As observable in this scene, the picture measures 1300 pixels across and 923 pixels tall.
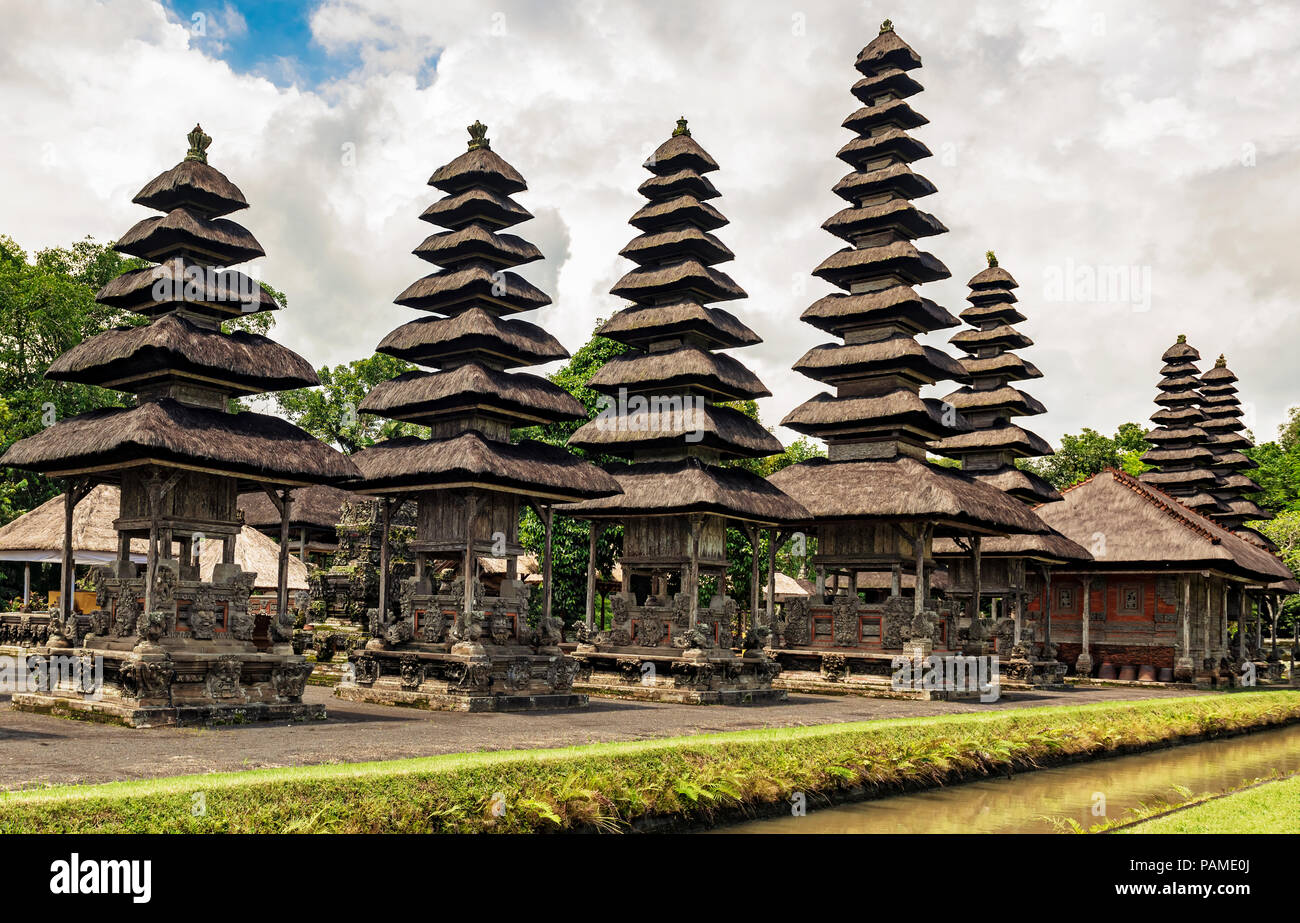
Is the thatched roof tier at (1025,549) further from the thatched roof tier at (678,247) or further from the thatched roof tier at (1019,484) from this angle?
the thatched roof tier at (678,247)

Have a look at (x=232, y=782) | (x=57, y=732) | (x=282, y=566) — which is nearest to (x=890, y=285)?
(x=282, y=566)

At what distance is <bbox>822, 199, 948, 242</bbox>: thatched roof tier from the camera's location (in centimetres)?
3566

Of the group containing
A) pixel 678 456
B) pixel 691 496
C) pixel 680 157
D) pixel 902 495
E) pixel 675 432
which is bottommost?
pixel 691 496

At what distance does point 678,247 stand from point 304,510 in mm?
20633

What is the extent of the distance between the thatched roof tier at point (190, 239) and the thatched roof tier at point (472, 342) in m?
4.63

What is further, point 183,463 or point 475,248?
point 475,248

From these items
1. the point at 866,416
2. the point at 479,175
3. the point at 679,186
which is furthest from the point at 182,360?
the point at 866,416

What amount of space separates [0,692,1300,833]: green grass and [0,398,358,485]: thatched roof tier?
8.22m

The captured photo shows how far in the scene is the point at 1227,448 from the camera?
62406 mm

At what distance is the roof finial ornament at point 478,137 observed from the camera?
26.9 m

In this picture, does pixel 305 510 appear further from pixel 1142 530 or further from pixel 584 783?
pixel 584 783

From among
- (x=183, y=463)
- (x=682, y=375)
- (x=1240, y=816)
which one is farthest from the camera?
(x=682, y=375)

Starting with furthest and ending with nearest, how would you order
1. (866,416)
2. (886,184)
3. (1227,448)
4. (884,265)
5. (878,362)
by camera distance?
1. (1227,448)
2. (886,184)
3. (884,265)
4. (878,362)
5. (866,416)

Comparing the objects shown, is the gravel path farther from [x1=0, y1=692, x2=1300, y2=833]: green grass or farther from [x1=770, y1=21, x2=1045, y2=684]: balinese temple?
[x1=770, y1=21, x2=1045, y2=684]: balinese temple
